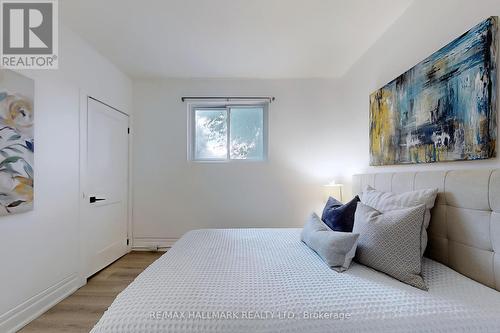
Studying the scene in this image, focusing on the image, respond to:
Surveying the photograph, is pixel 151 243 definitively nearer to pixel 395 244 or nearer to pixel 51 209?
pixel 51 209

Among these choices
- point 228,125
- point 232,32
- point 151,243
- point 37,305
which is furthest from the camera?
point 228,125

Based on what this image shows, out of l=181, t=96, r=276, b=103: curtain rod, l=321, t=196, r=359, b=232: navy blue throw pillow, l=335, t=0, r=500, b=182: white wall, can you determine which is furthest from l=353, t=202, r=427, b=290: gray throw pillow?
l=181, t=96, r=276, b=103: curtain rod

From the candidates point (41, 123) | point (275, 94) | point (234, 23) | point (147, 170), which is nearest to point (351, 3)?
point (234, 23)

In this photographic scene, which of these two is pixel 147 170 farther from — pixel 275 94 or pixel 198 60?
pixel 275 94

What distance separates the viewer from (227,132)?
138 inches

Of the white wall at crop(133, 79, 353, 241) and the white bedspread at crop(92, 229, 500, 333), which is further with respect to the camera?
the white wall at crop(133, 79, 353, 241)

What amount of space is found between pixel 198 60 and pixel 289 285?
2638 millimetres

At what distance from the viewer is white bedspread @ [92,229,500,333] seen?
92 cm

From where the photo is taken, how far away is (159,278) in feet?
3.95

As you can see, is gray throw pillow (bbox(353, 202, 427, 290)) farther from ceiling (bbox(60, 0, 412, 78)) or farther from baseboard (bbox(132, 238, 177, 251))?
baseboard (bbox(132, 238, 177, 251))

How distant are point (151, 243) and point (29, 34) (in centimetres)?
263

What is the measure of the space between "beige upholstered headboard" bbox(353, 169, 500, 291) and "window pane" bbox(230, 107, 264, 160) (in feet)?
7.19

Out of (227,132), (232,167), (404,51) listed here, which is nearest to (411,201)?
(404,51)

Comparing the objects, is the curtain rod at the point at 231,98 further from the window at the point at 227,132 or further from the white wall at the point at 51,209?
the white wall at the point at 51,209
